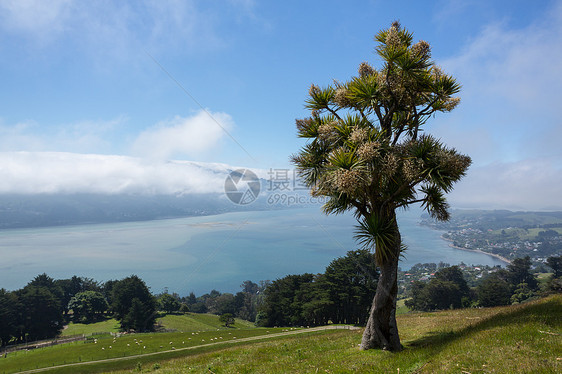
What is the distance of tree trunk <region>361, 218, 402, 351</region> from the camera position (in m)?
8.57

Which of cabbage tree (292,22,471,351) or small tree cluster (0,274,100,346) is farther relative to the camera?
small tree cluster (0,274,100,346)

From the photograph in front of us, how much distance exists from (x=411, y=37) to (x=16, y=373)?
3717 centimetres

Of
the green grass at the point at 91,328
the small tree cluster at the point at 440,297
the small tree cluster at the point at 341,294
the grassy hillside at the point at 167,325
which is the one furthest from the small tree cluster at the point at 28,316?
the small tree cluster at the point at 440,297

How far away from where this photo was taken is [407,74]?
8.34 meters

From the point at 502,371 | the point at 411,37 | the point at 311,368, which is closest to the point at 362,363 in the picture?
the point at 311,368

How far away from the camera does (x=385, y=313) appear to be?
865cm

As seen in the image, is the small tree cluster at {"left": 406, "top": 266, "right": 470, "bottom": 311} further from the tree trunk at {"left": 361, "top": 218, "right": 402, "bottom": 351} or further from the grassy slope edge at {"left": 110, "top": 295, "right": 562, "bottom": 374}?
the tree trunk at {"left": 361, "top": 218, "right": 402, "bottom": 351}

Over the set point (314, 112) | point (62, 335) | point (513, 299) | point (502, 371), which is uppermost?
point (314, 112)

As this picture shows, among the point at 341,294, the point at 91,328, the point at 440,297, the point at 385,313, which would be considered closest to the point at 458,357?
the point at 385,313

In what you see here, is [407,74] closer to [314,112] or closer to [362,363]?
[314,112]

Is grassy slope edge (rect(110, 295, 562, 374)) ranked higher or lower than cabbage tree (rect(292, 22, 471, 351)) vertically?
lower

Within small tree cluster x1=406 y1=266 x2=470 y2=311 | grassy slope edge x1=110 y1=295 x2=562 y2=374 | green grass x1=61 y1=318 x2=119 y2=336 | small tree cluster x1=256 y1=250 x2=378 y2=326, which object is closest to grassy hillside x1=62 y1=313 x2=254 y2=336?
green grass x1=61 y1=318 x2=119 y2=336

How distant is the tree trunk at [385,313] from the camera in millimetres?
8570

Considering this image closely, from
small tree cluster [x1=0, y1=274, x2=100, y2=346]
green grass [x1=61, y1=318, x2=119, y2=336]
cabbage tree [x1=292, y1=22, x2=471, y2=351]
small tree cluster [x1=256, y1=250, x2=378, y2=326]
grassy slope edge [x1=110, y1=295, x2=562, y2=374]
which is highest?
cabbage tree [x1=292, y1=22, x2=471, y2=351]
